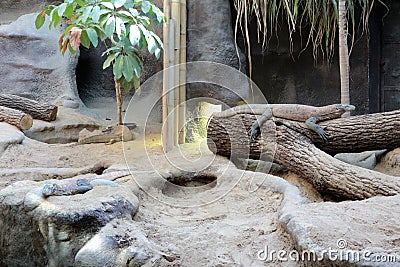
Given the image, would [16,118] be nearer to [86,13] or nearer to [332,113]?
[86,13]

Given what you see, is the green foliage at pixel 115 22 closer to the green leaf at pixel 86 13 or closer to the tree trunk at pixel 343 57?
the green leaf at pixel 86 13

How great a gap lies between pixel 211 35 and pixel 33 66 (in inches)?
109

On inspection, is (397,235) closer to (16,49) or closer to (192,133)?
(192,133)

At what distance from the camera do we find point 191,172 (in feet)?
13.4

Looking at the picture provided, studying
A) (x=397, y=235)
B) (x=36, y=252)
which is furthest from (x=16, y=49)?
(x=397, y=235)

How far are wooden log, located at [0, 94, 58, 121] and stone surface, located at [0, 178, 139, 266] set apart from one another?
300 cm

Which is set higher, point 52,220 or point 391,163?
point 391,163

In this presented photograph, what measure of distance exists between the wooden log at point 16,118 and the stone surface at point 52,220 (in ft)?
8.67

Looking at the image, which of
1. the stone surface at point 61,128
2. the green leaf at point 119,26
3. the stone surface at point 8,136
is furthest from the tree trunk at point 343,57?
the stone surface at point 8,136

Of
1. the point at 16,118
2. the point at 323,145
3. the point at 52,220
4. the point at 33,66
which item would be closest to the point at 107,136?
the point at 16,118

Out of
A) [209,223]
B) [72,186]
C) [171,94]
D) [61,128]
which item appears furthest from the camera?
[61,128]

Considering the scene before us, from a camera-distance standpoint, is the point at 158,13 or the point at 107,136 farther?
the point at 107,136

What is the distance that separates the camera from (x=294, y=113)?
4.56m

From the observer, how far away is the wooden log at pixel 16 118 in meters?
5.63
